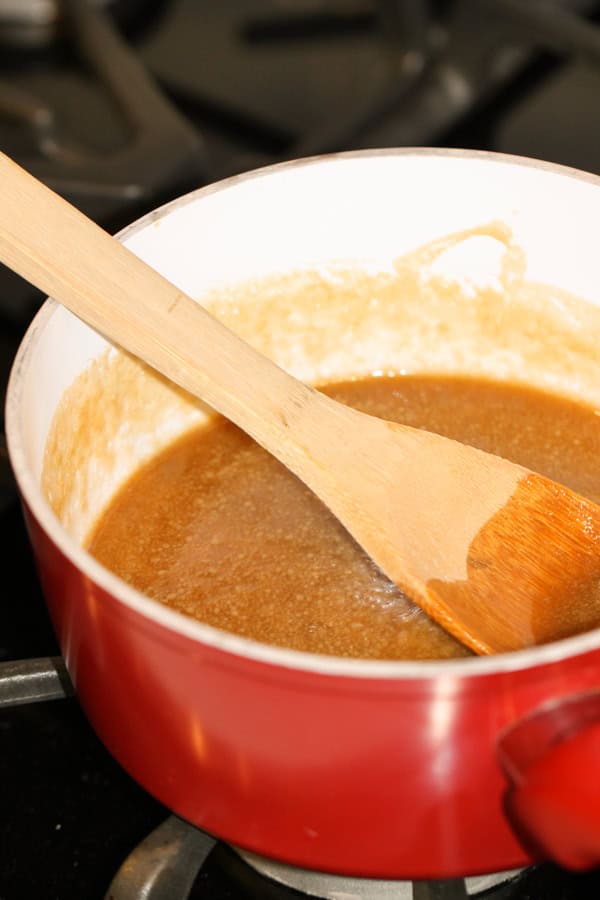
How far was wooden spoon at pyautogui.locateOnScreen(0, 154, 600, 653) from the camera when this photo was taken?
2.09ft

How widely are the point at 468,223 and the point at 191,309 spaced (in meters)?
0.28

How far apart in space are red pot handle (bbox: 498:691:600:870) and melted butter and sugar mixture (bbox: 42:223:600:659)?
24cm

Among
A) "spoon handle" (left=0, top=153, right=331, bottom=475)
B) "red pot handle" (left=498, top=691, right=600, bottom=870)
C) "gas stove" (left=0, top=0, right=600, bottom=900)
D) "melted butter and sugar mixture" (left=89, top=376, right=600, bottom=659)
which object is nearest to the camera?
"red pot handle" (left=498, top=691, right=600, bottom=870)

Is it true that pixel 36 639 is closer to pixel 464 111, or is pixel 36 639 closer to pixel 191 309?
pixel 191 309

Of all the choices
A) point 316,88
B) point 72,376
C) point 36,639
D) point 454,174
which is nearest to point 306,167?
point 454,174

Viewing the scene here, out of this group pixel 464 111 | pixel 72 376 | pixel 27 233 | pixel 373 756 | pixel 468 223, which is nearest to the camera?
pixel 373 756

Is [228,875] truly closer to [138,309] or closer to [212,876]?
[212,876]

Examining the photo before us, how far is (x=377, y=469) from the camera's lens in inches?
28.5

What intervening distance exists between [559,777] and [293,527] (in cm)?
39

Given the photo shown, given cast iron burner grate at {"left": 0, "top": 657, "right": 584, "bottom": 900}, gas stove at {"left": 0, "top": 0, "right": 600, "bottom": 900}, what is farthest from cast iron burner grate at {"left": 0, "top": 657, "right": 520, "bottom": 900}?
gas stove at {"left": 0, "top": 0, "right": 600, "bottom": 900}

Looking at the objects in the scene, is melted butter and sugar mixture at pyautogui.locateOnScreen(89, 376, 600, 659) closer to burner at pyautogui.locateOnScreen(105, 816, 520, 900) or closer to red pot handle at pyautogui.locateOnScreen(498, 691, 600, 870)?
burner at pyautogui.locateOnScreen(105, 816, 520, 900)

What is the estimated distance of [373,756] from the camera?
1.66ft

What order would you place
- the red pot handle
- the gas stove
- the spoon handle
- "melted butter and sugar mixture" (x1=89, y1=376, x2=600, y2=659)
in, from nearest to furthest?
the red pot handle, the spoon handle, "melted butter and sugar mixture" (x1=89, y1=376, x2=600, y2=659), the gas stove

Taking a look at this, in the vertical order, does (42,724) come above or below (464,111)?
below
